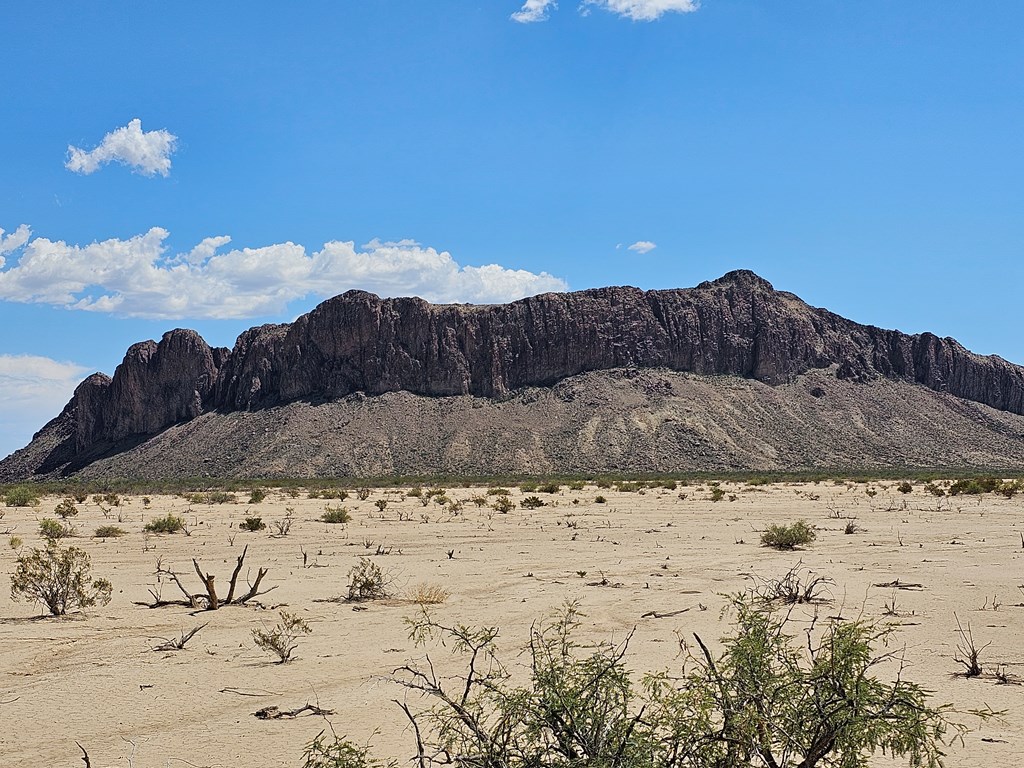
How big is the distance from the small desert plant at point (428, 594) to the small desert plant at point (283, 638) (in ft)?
6.83

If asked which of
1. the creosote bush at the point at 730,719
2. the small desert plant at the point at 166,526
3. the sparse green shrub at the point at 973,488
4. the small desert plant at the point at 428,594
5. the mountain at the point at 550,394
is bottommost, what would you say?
the sparse green shrub at the point at 973,488

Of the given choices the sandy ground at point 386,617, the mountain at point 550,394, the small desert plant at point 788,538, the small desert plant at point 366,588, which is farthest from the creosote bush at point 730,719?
the mountain at point 550,394

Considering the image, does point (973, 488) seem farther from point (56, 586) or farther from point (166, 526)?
point (56, 586)

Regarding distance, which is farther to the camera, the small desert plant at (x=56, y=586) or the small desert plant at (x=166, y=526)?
the small desert plant at (x=166, y=526)

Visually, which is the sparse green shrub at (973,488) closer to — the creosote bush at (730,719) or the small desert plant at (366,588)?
the small desert plant at (366,588)

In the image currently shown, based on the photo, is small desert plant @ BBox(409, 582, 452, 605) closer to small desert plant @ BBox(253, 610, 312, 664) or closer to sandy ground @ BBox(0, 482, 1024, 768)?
sandy ground @ BBox(0, 482, 1024, 768)

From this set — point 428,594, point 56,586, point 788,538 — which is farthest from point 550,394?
point 56,586

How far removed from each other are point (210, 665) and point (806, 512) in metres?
23.8

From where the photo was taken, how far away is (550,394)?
Result: 10244 cm

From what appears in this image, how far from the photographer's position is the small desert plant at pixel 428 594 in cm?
1137

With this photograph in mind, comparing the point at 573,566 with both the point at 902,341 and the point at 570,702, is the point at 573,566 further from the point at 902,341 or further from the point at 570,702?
the point at 902,341

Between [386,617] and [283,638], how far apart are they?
5.75 ft

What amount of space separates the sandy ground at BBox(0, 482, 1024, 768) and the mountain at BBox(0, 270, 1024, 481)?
202 feet

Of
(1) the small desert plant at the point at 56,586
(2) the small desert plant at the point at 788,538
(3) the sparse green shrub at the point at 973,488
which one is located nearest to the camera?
(1) the small desert plant at the point at 56,586
